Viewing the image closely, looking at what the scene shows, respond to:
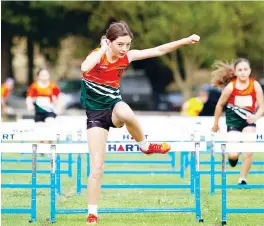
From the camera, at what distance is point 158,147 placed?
36.6ft

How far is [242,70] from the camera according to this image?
47.9ft

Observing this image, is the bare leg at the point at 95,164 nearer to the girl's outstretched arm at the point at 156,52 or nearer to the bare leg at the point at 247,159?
the girl's outstretched arm at the point at 156,52

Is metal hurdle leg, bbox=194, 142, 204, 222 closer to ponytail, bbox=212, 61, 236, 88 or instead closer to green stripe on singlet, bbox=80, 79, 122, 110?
green stripe on singlet, bbox=80, 79, 122, 110

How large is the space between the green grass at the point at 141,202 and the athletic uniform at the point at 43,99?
2.60 meters

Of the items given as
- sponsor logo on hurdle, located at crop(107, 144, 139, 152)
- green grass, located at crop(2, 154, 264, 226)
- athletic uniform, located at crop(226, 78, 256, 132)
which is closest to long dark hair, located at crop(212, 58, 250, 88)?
athletic uniform, located at crop(226, 78, 256, 132)

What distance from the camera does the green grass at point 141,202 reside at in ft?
36.9

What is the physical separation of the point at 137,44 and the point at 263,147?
40430mm

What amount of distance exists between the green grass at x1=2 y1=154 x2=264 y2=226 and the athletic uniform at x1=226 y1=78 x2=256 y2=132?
40.6 inches

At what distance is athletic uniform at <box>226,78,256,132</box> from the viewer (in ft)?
48.6

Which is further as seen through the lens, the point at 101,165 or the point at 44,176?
the point at 44,176

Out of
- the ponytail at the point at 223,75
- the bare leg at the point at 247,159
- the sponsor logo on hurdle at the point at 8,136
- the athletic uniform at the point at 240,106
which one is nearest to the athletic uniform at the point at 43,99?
the ponytail at the point at 223,75

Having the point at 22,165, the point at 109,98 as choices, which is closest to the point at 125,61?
the point at 109,98

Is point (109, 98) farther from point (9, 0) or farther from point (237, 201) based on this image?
point (9, 0)

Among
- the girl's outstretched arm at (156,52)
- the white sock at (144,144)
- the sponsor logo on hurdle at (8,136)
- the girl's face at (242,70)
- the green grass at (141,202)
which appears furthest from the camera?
the girl's face at (242,70)
